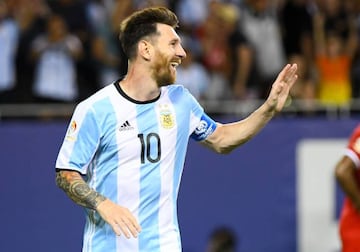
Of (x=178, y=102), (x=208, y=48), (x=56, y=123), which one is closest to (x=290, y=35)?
(x=208, y=48)

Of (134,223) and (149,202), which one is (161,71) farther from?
(134,223)

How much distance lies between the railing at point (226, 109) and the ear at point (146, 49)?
4.95 metres

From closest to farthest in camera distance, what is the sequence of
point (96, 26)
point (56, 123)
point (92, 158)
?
point (92, 158) < point (56, 123) < point (96, 26)

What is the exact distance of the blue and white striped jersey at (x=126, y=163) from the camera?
20.1 feet

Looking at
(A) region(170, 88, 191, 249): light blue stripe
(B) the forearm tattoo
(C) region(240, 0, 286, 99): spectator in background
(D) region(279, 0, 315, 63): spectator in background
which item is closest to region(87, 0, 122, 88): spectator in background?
(C) region(240, 0, 286, 99): spectator in background

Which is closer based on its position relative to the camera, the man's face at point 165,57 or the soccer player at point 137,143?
the soccer player at point 137,143

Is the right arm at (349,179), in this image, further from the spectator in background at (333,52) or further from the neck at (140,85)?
the spectator in background at (333,52)

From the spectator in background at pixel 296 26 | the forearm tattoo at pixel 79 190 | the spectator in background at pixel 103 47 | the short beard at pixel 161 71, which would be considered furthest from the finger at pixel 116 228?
the spectator in background at pixel 296 26

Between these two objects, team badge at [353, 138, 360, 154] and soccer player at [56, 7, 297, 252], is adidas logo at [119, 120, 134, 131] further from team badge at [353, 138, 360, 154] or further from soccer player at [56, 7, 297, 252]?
team badge at [353, 138, 360, 154]

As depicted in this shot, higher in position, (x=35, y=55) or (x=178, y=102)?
(x=35, y=55)

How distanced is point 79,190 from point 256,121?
1195 mm

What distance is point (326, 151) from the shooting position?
1162 centimetres

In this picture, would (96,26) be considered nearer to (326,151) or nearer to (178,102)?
(326,151)

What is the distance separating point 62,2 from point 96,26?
17.9 inches
